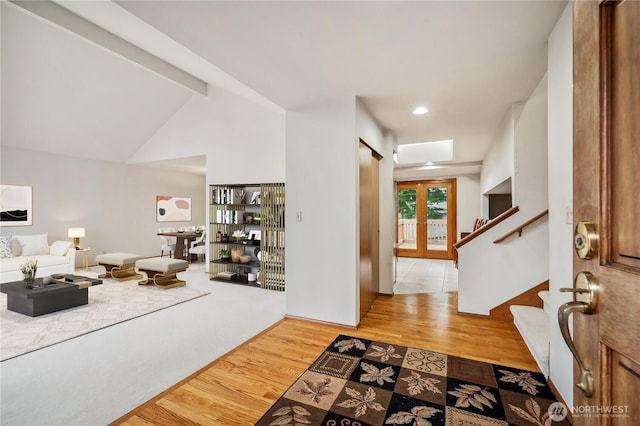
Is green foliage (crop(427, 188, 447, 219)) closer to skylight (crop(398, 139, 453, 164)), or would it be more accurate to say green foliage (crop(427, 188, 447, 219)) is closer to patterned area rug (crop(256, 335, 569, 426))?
skylight (crop(398, 139, 453, 164))

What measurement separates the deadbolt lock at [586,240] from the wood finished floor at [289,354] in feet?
5.96

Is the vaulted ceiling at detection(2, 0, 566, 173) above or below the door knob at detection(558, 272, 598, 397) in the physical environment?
above

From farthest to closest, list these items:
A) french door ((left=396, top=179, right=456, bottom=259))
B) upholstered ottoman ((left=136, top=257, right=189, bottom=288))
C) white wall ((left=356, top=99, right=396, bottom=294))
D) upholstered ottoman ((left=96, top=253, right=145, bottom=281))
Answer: french door ((left=396, top=179, right=456, bottom=259)) → upholstered ottoman ((left=96, top=253, right=145, bottom=281)) → upholstered ottoman ((left=136, top=257, right=189, bottom=288)) → white wall ((left=356, top=99, right=396, bottom=294))

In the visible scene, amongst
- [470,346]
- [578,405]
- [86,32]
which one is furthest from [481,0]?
[86,32]

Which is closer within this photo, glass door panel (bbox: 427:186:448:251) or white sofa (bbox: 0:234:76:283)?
white sofa (bbox: 0:234:76:283)

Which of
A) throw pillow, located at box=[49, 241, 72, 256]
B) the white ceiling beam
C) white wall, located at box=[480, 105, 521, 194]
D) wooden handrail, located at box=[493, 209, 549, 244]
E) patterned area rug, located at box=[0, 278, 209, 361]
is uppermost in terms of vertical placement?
the white ceiling beam

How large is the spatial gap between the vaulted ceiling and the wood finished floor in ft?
7.93

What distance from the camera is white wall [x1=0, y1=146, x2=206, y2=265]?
582 cm

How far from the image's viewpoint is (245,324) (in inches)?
127

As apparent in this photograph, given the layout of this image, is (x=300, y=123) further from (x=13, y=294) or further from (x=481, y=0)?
(x=13, y=294)

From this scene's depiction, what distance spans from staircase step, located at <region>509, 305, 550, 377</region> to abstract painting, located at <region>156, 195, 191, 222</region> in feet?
27.0

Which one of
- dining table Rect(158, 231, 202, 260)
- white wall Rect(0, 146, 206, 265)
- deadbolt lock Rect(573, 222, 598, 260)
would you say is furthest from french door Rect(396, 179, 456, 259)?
deadbolt lock Rect(573, 222, 598, 260)

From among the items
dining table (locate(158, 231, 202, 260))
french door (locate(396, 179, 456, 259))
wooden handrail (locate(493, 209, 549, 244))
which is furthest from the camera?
french door (locate(396, 179, 456, 259))

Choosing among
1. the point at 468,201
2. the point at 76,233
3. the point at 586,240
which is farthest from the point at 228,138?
the point at 468,201
